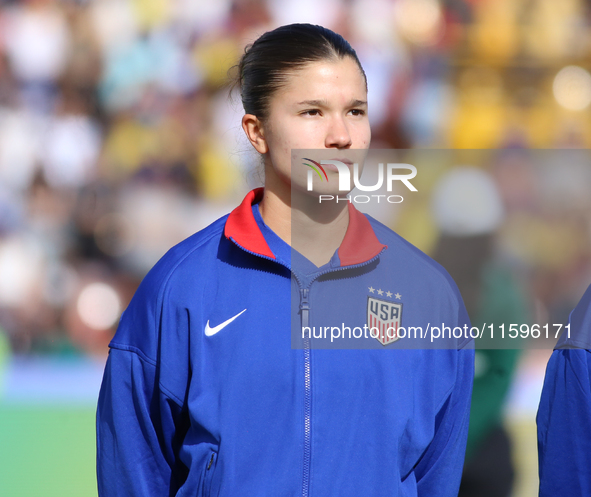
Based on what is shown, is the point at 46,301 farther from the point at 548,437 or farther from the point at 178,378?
the point at 548,437

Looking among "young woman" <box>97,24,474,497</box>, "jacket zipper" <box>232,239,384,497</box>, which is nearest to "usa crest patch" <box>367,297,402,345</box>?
"young woman" <box>97,24,474,497</box>

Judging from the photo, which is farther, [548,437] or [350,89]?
[548,437]

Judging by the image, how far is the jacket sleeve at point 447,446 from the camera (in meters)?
1.53

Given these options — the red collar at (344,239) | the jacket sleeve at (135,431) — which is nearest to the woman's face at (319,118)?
the red collar at (344,239)

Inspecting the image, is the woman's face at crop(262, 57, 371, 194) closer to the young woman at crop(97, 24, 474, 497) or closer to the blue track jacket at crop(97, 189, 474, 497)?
the young woman at crop(97, 24, 474, 497)

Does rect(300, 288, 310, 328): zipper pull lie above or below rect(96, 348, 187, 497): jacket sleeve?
above

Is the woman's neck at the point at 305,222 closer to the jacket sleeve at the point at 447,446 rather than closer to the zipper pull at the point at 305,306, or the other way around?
the zipper pull at the point at 305,306

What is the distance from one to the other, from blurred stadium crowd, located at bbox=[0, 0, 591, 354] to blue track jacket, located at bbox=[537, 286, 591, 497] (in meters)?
1.14

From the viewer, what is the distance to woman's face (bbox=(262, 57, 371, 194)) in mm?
1375

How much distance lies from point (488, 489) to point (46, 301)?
5.78 ft

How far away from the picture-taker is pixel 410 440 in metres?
1.42

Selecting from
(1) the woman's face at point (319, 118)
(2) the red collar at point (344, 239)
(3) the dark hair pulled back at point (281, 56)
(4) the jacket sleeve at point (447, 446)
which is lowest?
(4) the jacket sleeve at point (447, 446)

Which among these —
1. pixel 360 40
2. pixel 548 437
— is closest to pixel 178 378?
pixel 548 437

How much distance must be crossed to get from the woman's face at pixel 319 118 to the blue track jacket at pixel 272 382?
17 cm
